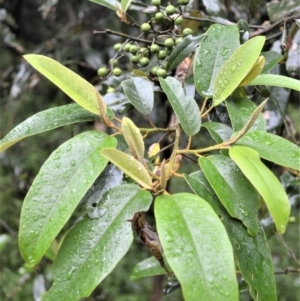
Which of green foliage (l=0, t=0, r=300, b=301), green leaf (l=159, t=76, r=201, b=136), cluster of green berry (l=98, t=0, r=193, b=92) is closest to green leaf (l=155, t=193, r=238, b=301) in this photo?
green foliage (l=0, t=0, r=300, b=301)

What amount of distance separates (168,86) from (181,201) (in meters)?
0.18

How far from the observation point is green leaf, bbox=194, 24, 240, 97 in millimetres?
600

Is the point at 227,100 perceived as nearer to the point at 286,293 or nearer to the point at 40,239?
the point at 40,239

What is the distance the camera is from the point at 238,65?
0.53 metres

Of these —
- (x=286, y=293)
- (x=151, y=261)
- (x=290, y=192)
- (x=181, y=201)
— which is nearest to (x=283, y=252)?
(x=286, y=293)

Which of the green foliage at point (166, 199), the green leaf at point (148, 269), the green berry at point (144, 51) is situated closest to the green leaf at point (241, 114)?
the green foliage at point (166, 199)

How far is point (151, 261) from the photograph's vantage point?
79 cm

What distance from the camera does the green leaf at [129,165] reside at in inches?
16.5

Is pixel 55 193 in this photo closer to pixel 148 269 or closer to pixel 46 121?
pixel 46 121

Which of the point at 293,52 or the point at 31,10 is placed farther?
the point at 31,10

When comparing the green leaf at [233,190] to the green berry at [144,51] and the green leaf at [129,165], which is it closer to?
the green leaf at [129,165]

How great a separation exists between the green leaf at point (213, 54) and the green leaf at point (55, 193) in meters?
0.19

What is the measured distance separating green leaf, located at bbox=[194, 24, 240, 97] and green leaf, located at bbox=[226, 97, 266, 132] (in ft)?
0.15

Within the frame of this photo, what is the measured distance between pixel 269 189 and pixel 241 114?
5.7 inches
